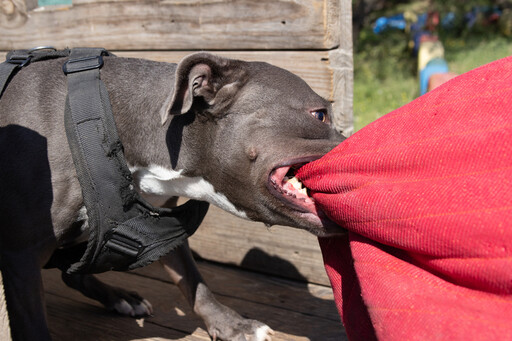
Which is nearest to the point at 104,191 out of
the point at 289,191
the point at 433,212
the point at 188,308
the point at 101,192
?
the point at 101,192

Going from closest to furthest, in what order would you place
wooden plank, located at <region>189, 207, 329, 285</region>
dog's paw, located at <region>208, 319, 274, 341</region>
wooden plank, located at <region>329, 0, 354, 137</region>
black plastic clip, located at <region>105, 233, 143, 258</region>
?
black plastic clip, located at <region>105, 233, 143, 258</region>
dog's paw, located at <region>208, 319, 274, 341</region>
wooden plank, located at <region>329, 0, 354, 137</region>
wooden plank, located at <region>189, 207, 329, 285</region>

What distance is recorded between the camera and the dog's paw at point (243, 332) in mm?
2932

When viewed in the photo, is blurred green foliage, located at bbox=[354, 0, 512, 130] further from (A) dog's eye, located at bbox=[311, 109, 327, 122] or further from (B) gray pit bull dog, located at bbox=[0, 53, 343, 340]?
(B) gray pit bull dog, located at bbox=[0, 53, 343, 340]

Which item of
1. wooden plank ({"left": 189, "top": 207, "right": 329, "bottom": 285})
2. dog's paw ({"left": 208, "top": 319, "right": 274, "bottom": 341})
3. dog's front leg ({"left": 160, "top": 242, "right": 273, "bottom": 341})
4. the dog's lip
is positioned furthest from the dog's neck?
wooden plank ({"left": 189, "top": 207, "right": 329, "bottom": 285})

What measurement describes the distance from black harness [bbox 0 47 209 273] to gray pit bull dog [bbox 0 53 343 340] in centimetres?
8

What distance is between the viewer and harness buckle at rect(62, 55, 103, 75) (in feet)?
8.47

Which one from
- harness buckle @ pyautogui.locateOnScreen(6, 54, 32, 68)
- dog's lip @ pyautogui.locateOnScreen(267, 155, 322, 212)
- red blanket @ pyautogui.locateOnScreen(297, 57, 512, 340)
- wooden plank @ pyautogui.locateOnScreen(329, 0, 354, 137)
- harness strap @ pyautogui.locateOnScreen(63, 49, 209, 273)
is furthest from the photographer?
wooden plank @ pyautogui.locateOnScreen(329, 0, 354, 137)

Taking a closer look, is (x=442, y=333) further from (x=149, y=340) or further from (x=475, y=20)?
(x=475, y=20)

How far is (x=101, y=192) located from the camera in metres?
2.44

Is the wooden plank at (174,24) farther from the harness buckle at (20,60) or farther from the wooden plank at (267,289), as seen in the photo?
the wooden plank at (267,289)

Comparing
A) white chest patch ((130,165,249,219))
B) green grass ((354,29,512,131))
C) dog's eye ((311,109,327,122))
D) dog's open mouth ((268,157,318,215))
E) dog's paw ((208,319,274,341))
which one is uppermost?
dog's eye ((311,109,327,122))

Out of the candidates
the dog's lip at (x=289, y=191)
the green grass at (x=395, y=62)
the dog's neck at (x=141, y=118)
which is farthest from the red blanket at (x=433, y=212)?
the green grass at (x=395, y=62)

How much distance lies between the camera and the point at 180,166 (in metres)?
2.57

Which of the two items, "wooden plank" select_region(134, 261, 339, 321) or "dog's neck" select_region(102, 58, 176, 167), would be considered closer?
"dog's neck" select_region(102, 58, 176, 167)
